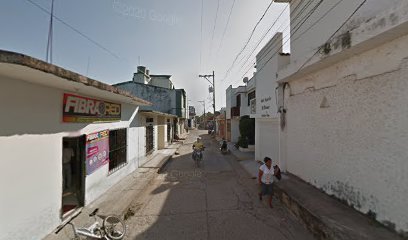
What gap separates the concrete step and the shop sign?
230 inches

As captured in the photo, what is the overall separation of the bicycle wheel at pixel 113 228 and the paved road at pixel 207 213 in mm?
241

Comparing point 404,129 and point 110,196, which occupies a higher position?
point 404,129

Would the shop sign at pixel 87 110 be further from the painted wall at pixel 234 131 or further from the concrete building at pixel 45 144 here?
the painted wall at pixel 234 131

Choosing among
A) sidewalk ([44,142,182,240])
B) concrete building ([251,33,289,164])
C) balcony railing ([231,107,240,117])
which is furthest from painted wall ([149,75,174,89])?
sidewalk ([44,142,182,240])

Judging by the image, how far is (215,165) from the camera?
1209cm

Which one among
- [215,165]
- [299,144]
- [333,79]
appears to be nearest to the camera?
[333,79]

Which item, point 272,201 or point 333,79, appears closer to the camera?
point 333,79

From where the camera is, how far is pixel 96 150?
247 inches

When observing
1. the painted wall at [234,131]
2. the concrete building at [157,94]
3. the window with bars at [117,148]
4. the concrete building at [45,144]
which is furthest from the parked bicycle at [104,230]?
the concrete building at [157,94]

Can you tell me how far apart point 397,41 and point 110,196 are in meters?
7.77

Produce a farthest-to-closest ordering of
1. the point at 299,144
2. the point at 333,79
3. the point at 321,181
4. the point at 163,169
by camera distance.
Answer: the point at 163,169
the point at 299,144
the point at 321,181
the point at 333,79

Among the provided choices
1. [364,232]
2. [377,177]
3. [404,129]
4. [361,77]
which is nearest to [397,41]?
[361,77]

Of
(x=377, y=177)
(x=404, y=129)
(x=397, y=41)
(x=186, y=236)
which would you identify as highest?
A: (x=397, y=41)

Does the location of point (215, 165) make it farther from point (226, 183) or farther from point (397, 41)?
point (397, 41)
